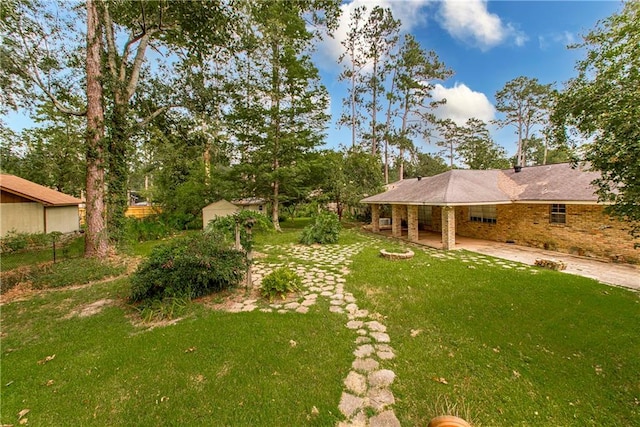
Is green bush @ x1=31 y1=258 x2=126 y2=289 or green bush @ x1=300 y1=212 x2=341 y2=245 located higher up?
green bush @ x1=300 y1=212 x2=341 y2=245

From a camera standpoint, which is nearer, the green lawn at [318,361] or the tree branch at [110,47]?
the green lawn at [318,361]

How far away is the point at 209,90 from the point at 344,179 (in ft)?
32.6

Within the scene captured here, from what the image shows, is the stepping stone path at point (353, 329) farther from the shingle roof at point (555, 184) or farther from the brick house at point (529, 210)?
the shingle roof at point (555, 184)

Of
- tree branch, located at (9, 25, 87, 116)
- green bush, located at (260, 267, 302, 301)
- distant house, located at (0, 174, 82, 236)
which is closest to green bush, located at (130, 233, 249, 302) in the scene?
green bush, located at (260, 267, 302, 301)

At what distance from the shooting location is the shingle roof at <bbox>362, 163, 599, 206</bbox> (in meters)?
8.81

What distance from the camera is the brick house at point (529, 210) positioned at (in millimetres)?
8078

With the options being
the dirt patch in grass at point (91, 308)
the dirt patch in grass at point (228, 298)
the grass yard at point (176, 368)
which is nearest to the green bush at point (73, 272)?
the grass yard at point (176, 368)

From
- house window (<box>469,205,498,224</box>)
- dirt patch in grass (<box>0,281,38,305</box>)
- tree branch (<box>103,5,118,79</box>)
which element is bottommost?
dirt patch in grass (<box>0,281,38,305</box>)

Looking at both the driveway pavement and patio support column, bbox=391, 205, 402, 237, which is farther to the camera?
patio support column, bbox=391, 205, 402, 237

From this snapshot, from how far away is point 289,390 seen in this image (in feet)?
8.69

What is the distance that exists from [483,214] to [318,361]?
1184cm

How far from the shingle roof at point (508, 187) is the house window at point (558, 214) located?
1.80 feet

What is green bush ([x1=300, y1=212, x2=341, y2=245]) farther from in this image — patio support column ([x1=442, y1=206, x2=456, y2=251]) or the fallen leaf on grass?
the fallen leaf on grass

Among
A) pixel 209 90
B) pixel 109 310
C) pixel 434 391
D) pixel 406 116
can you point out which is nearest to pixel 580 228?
pixel 434 391
